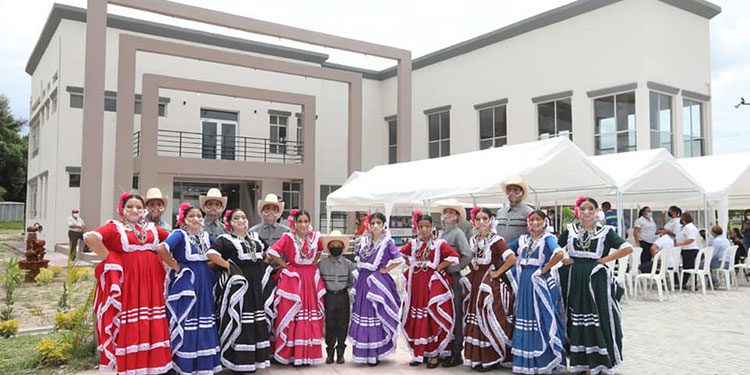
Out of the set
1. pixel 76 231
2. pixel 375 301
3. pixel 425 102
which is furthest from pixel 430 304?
pixel 425 102

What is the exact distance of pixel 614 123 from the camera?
1848cm

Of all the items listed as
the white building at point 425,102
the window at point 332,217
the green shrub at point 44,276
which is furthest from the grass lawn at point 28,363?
the window at point 332,217

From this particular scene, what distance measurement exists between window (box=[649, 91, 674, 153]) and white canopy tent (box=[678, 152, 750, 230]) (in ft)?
11.6

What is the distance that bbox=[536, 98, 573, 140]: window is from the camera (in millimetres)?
19688

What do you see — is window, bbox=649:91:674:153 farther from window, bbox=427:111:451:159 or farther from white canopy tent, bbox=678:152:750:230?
window, bbox=427:111:451:159

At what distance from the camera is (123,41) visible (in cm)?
1680

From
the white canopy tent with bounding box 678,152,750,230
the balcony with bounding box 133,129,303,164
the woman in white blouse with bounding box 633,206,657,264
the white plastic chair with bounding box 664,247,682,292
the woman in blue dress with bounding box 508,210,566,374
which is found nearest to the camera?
the woman in blue dress with bounding box 508,210,566,374

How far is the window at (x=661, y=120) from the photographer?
1800 centimetres

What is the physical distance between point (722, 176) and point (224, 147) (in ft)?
55.0

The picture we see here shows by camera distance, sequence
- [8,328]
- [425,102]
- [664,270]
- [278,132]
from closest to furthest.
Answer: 1. [8,328]
2. [664,270]
3. [278,132]
4. [425,102]

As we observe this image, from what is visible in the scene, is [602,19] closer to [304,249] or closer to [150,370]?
[304,249]

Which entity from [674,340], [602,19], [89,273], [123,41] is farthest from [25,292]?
[602,19]

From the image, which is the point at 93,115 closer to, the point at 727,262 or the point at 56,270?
the point at 56,270

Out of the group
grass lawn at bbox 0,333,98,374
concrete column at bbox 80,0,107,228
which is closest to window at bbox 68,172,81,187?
concrete column at bbox 80,0,107,228
